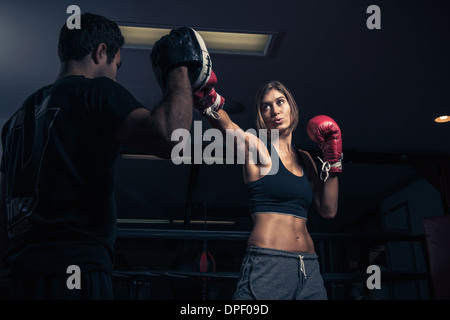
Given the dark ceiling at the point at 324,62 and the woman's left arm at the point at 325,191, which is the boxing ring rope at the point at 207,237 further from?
the dark ceiling at the point at 324,62

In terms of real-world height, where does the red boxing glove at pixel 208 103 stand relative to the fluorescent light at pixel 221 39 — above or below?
below

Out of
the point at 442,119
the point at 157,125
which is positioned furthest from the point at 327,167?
the point at 442,119

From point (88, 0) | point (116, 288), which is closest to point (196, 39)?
point (88, 0)

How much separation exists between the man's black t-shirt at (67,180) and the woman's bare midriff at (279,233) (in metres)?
0.85

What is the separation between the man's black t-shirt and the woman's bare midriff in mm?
855

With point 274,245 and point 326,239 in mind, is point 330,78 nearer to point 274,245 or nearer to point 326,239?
point 326,239

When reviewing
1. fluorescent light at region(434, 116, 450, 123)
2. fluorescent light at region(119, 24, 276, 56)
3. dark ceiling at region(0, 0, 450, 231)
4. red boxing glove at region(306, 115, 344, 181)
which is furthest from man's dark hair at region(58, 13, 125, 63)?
fluorescent light at region(434, 116, 450, 123)

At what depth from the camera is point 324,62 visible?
3.70 metres

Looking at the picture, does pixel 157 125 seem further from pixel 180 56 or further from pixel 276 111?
pixel 276 111

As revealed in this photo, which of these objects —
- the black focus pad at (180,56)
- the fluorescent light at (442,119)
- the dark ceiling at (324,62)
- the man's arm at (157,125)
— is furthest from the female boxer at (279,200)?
the fluorescent light at (442,119)

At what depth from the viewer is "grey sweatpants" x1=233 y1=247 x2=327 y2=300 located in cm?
159

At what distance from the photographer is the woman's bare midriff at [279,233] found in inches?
67.6

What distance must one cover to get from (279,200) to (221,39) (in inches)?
82.8

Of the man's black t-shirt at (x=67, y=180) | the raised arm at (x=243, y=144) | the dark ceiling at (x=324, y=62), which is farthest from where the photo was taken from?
the dark ceiling at (x=324, y=62)
